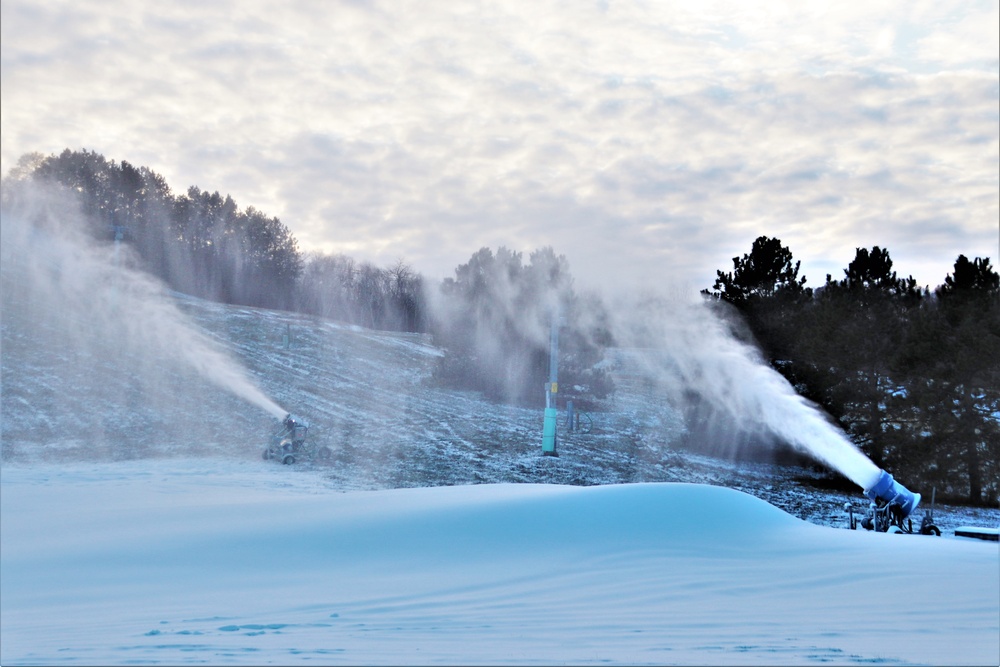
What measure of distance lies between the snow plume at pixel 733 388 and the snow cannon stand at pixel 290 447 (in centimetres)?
1038

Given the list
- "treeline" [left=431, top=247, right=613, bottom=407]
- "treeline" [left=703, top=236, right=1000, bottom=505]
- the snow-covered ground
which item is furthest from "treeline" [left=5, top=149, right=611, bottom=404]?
the snow-covered ground

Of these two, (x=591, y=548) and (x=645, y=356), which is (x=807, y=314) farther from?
(x=591, y=548)

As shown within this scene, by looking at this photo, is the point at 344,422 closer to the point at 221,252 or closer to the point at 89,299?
the point at 89,299

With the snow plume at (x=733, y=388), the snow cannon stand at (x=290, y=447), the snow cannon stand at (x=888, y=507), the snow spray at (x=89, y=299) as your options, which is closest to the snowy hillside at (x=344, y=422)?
the snow spray at (x=89, y=299)

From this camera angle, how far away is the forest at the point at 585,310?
19031mm

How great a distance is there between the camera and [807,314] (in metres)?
20.7

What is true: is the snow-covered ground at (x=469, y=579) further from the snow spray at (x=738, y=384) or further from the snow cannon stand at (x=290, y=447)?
the snow spray at (x=738, y=384)

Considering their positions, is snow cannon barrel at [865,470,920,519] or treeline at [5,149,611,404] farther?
treeline at [5,149,611,404]

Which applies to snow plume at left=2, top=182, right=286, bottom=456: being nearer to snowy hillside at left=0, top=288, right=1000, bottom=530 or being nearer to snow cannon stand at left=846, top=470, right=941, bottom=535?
snowy hillside at left=0, top=288, right=1000, bottom=530

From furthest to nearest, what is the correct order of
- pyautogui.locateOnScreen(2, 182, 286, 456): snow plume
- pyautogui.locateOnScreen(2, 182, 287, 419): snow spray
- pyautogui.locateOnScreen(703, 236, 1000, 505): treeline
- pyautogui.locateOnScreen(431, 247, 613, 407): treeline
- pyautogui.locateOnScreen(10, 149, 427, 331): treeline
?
pyautogui.locateOnScreen(10, 149, 427, 331): treeline, pyautogui.locateOnScreen(2, 182, 287, 419): snow spray, pyautogui.locateOnScreen(431, 247, 613, 407): treeline, pyautogui.locateOnScreen(2, 182, 286, 456): snow plume, pyautogui.locateOnScreen(703, 236, 1000, 505): treeline

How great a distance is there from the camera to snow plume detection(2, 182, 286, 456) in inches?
1037

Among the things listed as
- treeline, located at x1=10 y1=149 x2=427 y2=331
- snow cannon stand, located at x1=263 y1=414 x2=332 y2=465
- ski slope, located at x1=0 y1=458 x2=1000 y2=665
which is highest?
treeline, located at x1=10 y1=149 x2=427 y2=331

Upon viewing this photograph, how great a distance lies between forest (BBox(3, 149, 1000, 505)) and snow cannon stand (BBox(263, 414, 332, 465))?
26.4ft

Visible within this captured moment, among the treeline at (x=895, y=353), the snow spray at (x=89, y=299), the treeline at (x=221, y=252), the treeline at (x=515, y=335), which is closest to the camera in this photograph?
the treeline at (x=895, y=353)
